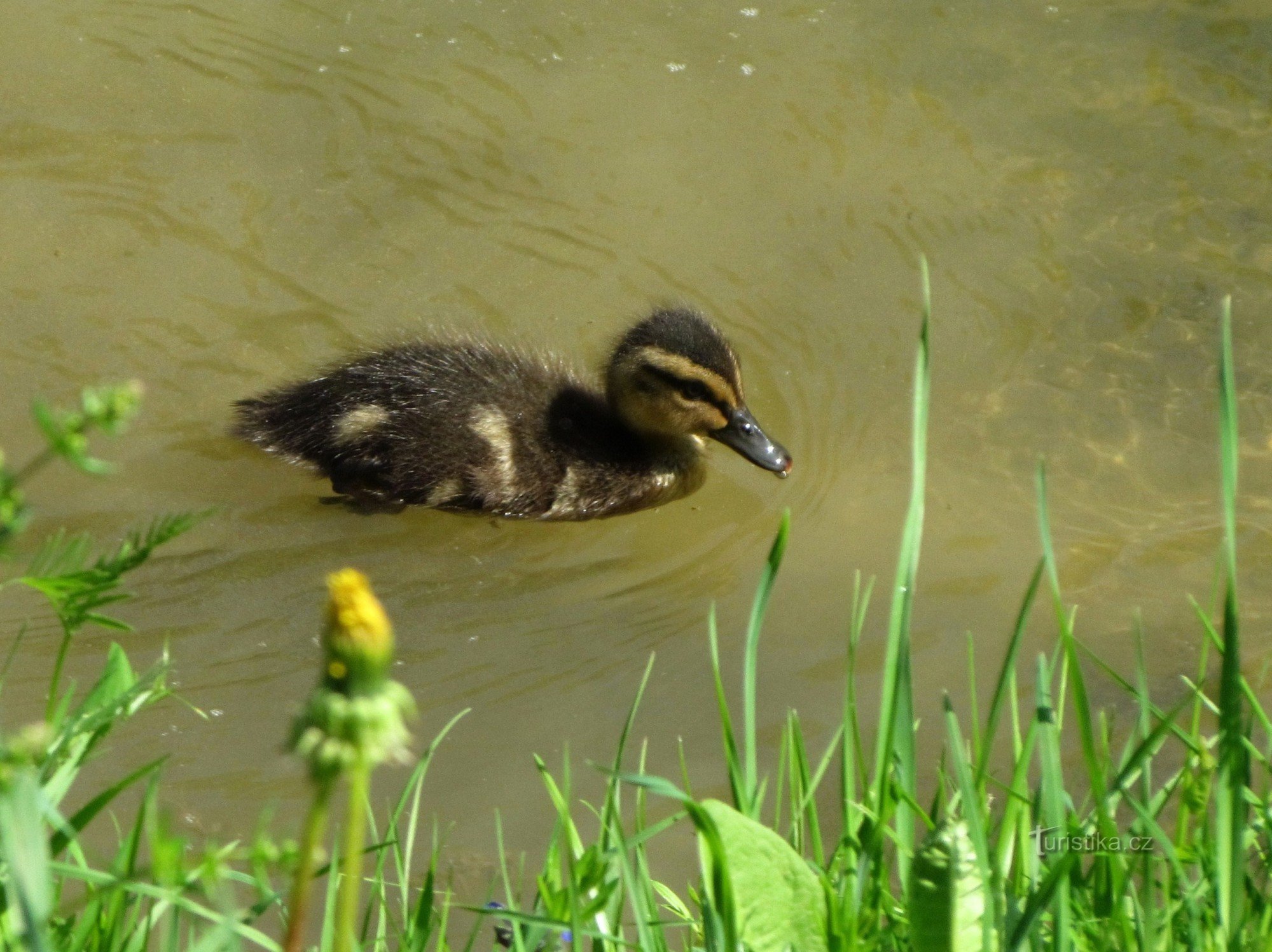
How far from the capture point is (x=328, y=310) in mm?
4008

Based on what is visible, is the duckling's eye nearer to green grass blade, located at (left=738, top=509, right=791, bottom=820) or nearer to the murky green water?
the murky green water

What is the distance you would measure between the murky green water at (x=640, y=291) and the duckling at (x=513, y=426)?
0.09 m

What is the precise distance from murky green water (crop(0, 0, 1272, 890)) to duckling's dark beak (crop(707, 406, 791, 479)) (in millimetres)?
79

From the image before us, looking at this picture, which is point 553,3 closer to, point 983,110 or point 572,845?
point 983,110

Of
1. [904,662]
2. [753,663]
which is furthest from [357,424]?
[904,662]

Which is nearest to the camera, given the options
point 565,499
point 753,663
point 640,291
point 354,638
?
point 354,638

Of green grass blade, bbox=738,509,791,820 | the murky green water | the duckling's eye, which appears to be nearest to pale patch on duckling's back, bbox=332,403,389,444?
the murky green water

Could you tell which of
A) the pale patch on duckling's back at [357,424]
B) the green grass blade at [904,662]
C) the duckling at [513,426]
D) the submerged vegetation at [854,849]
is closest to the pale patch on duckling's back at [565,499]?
the duckling at [513,426]

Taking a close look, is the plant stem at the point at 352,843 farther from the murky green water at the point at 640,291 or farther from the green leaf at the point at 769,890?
the murky green water at the point at 640,291

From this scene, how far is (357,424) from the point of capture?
3463 millimetres

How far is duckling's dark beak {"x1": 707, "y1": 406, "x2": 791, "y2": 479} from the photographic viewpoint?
3611 mm

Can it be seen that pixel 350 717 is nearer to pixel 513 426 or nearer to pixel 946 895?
pixel 946 895

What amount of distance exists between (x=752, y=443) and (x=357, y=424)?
923 mm

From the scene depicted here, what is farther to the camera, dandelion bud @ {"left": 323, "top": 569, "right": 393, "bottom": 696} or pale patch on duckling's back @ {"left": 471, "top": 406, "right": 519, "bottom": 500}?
pale patch on duckling's back @ {"left": 471, "top": 406, "right": 519, "bottom": 500}
